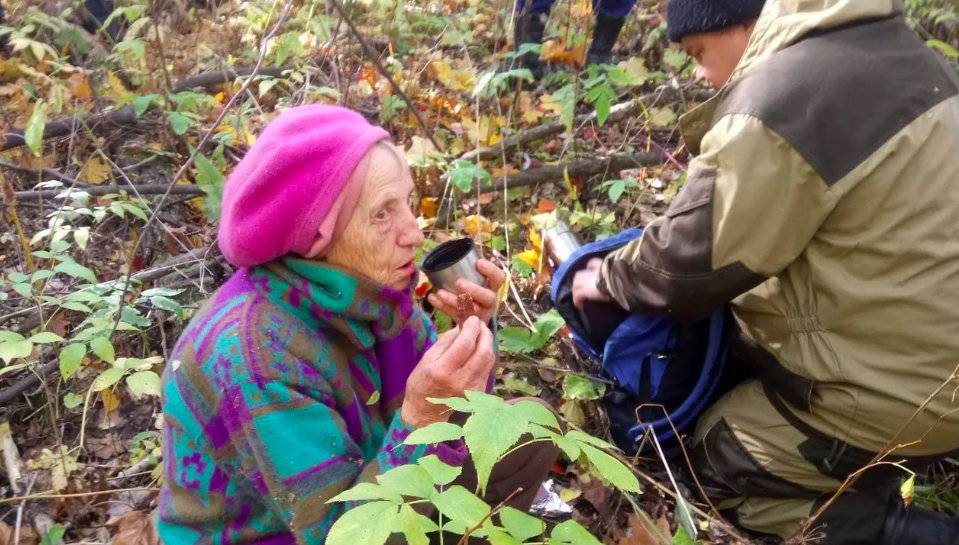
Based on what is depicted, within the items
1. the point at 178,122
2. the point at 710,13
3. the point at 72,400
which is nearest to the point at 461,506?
the point at 710,13

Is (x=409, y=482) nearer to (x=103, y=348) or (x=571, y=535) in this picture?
(x=571, y=535)

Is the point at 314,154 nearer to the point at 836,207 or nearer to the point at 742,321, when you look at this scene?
the point at 836,207

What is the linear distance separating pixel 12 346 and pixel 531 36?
12.8ft

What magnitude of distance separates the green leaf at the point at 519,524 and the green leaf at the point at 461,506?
0.29ft

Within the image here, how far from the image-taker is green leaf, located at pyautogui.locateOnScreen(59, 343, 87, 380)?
2199 mm

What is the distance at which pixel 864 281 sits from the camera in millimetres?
2219

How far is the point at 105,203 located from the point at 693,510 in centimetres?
296

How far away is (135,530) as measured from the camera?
92.4 inches

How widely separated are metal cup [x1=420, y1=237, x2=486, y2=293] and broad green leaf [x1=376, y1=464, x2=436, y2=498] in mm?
910

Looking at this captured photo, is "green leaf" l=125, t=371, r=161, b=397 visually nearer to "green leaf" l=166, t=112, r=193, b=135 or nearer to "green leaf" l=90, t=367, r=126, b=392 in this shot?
"green leaf" l=90, t=367, r=126, b=392

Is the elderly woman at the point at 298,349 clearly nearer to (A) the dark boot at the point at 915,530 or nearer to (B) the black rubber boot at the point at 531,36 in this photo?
(A) the dark boot at the point at 915,530

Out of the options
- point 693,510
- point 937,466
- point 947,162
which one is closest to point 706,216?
point 947,162

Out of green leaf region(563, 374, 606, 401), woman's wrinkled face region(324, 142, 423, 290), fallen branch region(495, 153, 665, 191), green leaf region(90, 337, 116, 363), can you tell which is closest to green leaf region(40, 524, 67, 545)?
green leaf region(90, 337, 116, 363)

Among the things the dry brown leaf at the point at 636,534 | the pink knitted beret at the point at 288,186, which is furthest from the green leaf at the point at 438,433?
the dry brown leaf at the point at 636,534
